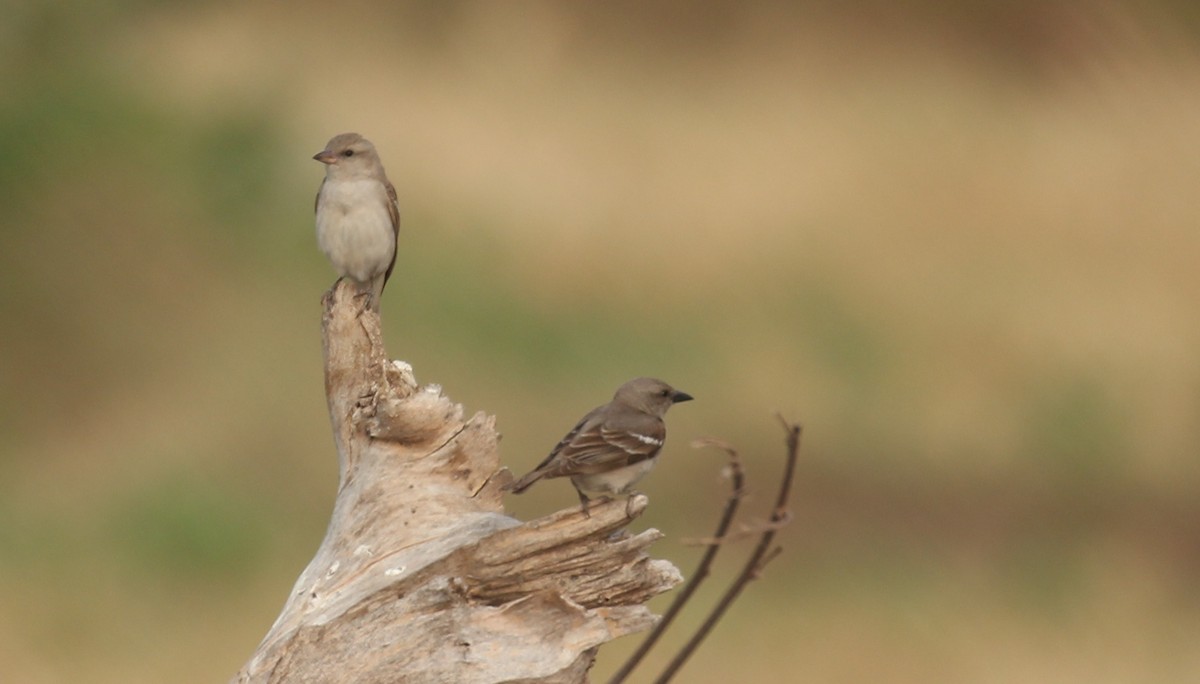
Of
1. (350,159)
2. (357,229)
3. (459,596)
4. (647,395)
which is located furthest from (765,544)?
(350,159)

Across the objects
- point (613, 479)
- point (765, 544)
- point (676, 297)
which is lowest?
point (676, 297)

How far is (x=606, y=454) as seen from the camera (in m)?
6.79

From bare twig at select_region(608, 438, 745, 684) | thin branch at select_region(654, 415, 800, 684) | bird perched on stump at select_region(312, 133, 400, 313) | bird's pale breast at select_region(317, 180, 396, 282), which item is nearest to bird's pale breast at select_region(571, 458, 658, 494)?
bird perched on stump at select_region(312, 133, 400, 313)

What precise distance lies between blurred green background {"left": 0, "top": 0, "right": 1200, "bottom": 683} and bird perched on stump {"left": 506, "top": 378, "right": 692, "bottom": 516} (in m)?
7.77

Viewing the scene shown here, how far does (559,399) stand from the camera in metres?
16.5

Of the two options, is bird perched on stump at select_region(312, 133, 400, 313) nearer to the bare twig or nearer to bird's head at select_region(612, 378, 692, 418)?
bird's head at select_region(612, 378, 692, 418)

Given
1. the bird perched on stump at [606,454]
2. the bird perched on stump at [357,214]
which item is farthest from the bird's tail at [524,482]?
the bird perched on stump at [357,214]

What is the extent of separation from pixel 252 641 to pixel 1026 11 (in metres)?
12.3

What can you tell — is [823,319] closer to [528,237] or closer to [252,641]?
[528,237]

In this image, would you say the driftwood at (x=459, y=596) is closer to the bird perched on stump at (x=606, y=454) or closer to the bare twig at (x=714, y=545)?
the bird perched on stump at (x=606, y=454)

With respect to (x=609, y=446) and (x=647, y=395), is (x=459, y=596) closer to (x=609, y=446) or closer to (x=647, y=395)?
(x=609, y=446)

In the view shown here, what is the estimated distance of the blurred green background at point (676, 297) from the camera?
1612 cm

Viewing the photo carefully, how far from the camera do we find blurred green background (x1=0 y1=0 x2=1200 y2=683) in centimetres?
1612

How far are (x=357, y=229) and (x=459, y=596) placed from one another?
4.07 meters
